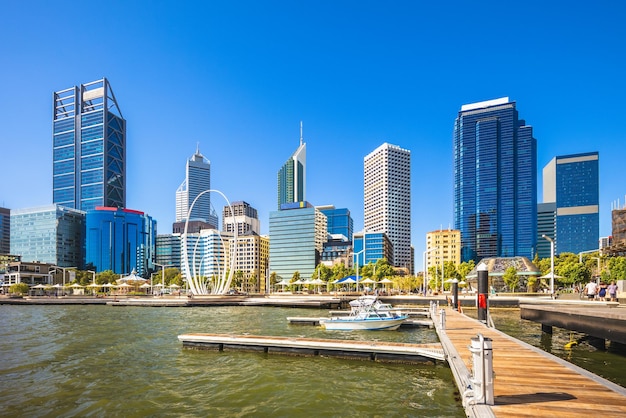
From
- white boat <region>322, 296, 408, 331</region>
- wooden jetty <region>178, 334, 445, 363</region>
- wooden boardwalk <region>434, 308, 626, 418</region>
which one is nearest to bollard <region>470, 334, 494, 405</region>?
wooden boardwalk <region>434, 308, 626, 418</region>

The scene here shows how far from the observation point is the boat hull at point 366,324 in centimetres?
3359

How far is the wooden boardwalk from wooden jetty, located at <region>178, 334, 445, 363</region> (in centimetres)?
391

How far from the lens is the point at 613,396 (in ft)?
31.8

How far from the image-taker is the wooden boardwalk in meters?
8.88

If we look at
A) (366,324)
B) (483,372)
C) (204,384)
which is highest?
(483,372)

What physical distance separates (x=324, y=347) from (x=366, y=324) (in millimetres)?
11885

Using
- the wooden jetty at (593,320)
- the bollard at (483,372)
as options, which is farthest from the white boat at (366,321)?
the bollard at (483,372)

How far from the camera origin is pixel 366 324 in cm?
3356

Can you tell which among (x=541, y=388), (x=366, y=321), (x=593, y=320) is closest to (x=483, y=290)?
(x=593, y=320)

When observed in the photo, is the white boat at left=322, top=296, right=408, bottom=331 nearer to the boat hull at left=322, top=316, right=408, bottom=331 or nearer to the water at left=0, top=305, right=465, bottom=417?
the boat hull at left=322, top=316, right=408, bottom=331

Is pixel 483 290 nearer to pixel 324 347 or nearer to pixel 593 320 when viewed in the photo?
pixel 593 320

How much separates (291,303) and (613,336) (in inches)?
2225

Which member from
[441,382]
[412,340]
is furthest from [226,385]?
[412,340]

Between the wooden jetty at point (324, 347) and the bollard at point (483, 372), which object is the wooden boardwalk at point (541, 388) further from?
the wooden jetty at point (324, 347)
